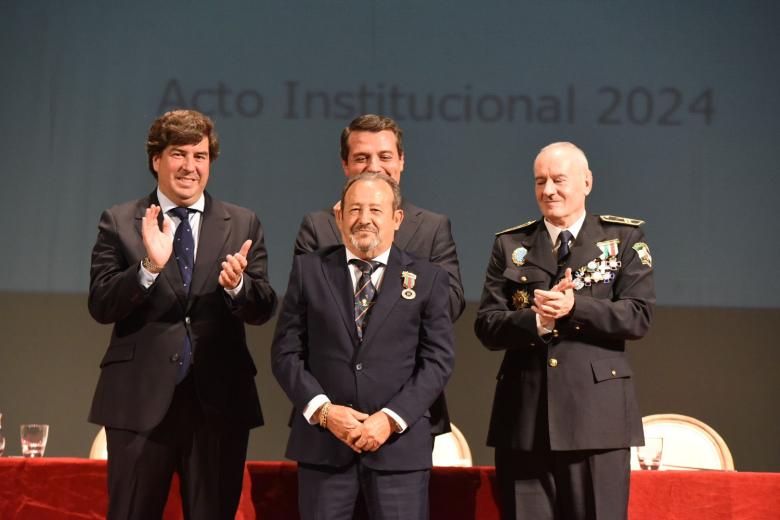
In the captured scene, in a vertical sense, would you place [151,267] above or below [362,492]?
above

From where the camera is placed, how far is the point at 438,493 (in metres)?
2.95

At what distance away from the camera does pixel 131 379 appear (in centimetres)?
271

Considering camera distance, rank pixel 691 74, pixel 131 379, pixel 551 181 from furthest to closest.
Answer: pixel 691 74 → pixel 551 181 → pixel 131 379

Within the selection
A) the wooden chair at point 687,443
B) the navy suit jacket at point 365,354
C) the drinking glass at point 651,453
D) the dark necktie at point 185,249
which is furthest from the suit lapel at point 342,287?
the wooden chair at point 687,443

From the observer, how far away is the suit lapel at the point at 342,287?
2600mm

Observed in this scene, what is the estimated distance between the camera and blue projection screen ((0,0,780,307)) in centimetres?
500

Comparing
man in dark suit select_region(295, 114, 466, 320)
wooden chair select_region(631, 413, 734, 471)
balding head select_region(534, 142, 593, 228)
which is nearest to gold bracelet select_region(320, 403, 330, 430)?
man in dark suit select_region(295, 114, 466, 320)

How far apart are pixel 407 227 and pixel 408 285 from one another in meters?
0.47

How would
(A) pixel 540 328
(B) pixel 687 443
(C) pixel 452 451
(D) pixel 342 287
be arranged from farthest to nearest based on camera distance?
(C) pixel 452 451 → (B) pixel 687 443 → (A) pixel 540 328 → (D) pixel 342 287

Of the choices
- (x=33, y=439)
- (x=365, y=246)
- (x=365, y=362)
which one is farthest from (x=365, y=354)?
(x=33, y=439)

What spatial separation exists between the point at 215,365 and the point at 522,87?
115 inches

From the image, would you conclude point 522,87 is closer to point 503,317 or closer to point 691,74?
point 691,74

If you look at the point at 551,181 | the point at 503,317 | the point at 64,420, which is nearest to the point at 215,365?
the point at 503,317

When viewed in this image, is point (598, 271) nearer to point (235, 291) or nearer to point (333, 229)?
point (333, 229)
